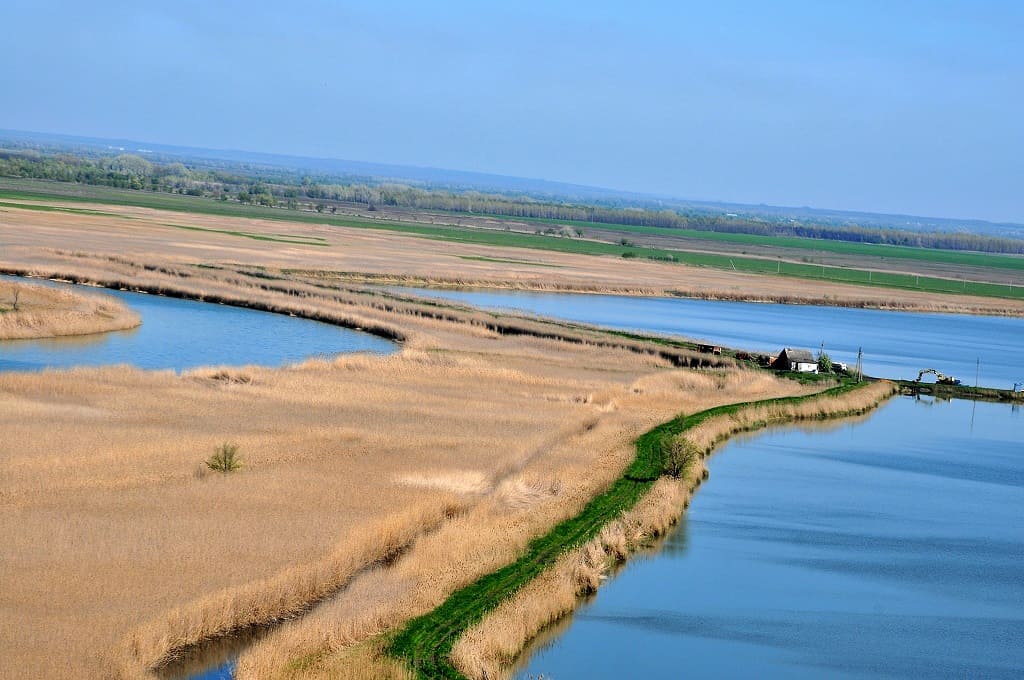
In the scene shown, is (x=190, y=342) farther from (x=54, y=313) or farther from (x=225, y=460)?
(x=225, y=460)

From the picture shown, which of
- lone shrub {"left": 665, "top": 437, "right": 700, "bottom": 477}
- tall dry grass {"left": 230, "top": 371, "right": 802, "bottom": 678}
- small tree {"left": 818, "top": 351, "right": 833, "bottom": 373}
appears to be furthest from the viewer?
small tree {"left": 818, "top": 351, "right": 833, "bottom": 373}

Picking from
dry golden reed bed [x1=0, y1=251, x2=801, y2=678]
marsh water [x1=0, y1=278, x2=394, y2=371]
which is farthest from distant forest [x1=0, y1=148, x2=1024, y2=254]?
dry golden reed bed [x1=0, y1=251, x2=801, y2=678]

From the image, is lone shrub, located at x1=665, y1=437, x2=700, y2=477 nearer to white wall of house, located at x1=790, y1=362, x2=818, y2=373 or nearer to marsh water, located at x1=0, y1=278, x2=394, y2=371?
marsh water, located at x1=0, y1=278, x2=394, y2=371

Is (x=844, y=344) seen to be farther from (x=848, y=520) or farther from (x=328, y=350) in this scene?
(x=848, y=520)

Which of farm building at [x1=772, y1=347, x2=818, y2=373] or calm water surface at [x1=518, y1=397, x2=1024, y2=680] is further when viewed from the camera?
farm building at [x1=772, y1=347, x2=818, y2=373]

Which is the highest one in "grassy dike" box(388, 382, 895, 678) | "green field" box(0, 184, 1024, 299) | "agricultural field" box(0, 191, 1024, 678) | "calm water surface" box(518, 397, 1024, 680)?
"green field" box(0, 184, 1024, 299)

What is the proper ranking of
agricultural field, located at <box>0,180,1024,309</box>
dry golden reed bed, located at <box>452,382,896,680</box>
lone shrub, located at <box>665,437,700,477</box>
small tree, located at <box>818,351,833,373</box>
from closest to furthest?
dry golden reed bed, located at <box>452,382,896,680</box>
lone shrub, located at <box>665,437,700,477</box>
small tree, located at <box>818,351,833,373</box>
agricultural field, located at <box>0,180,1024,309</box>

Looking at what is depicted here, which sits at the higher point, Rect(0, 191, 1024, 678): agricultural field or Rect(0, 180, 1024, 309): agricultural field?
Rect(0, 180, 1024, 309): agricultural field

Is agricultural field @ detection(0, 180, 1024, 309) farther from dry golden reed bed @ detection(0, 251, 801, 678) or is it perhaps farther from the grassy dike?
the grassy dike
